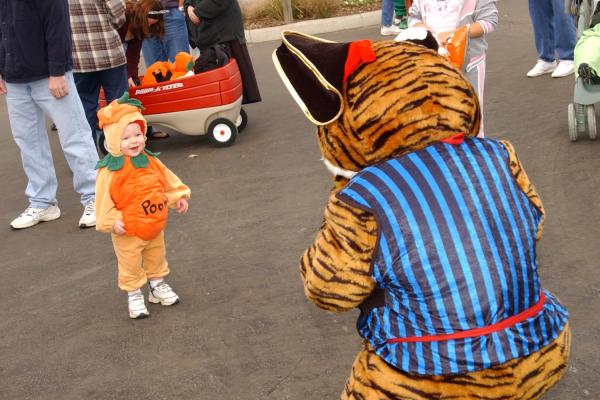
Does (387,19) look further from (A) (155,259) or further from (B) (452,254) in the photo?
(B) (452,254)

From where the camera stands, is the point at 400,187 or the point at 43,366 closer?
the point at 400,187

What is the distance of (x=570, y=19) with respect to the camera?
8859mm

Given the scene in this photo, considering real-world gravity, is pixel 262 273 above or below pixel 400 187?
below

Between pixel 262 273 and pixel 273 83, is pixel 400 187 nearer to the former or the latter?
pixel 262 273

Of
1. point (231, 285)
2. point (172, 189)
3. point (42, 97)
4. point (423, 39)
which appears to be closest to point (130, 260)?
point (172, 189)

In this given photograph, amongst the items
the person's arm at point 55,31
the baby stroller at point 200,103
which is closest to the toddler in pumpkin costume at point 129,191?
the person's arm at point 55,31

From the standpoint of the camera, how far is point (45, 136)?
6.80 metres

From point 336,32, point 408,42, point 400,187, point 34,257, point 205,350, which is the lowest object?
point 336,32

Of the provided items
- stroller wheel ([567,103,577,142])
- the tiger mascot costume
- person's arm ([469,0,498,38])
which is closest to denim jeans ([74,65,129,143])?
person's arm ([469,0,498,38])

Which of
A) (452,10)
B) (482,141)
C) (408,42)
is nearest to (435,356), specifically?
(482,141)

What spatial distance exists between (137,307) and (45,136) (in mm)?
2392

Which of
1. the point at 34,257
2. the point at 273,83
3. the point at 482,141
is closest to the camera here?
the point at 482,141

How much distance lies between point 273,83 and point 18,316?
6.32 metres

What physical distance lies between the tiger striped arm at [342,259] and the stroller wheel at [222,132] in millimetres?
5809
